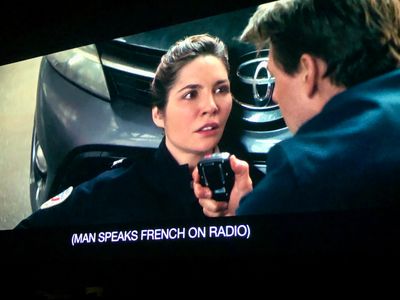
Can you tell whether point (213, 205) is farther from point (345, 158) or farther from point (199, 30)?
point (199, 30)

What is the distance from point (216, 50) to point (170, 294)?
1041 millimetres

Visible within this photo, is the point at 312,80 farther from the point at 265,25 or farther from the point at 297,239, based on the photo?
the point at 297,239

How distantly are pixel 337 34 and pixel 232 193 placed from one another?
0.72m

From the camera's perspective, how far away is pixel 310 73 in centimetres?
199

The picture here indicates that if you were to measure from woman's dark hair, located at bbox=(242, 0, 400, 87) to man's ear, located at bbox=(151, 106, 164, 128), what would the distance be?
19.9 inches

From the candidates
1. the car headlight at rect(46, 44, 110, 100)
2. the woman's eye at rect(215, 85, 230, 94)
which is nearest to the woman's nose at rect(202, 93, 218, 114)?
the woman's eye at rect(215, 85, 230, 94)

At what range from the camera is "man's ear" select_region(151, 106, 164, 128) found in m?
2.28

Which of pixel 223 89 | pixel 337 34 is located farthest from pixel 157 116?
pixel 337 34

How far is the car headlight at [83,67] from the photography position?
7.91 ft

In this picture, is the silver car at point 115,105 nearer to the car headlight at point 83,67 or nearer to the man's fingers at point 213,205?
the car headlight at point 83,67

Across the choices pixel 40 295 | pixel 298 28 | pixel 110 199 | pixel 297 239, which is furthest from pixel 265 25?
pixel 40 295

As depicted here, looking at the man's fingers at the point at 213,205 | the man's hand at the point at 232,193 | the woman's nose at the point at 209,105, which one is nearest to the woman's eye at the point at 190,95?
the woman's nose at the point at 209,105

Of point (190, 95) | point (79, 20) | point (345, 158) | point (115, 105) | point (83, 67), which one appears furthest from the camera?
point (79, 20)

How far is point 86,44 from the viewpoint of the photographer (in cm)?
255
